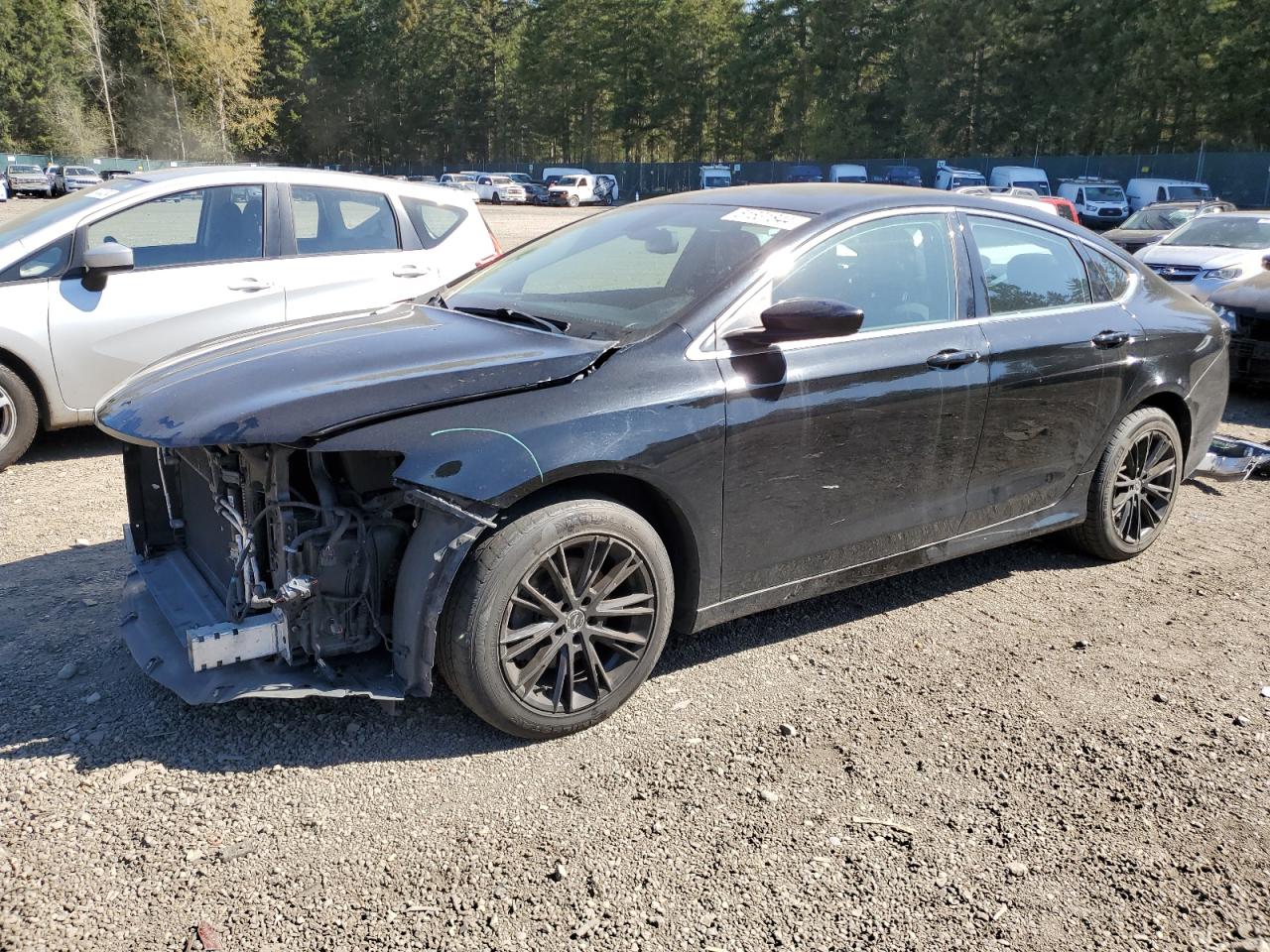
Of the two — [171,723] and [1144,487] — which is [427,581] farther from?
[1144,487]

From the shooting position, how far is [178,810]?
289 cm

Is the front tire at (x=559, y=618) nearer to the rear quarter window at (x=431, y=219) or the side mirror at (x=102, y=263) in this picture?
the side mirror at (x=102, y=263)

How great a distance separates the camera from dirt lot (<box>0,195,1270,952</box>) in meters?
2.53

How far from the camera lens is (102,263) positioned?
597 cm

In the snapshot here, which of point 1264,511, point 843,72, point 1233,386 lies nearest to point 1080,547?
point 1264,511

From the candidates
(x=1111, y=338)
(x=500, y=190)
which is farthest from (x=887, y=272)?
(x=500, y=190)

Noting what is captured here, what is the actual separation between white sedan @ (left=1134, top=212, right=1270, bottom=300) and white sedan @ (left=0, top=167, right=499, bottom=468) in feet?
30.5

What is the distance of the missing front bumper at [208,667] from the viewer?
9.88 feet

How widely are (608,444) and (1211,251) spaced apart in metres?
12.5

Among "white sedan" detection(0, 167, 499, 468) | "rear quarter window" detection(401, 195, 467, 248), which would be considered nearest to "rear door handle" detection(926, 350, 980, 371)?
"white sedan" detection(0, 167, 499, 468)

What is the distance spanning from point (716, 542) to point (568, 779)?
3.02ft

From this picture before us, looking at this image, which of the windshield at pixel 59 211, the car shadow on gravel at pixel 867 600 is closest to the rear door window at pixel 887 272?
the car shadow on gravel at pixel 867 600

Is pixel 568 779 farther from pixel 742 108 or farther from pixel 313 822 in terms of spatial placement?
pixel 742 108

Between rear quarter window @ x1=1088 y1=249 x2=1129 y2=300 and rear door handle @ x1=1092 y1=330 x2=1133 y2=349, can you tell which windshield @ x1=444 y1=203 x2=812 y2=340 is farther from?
rear quarter window @ x1=1088 y1=249 x2=1129 y2=300
